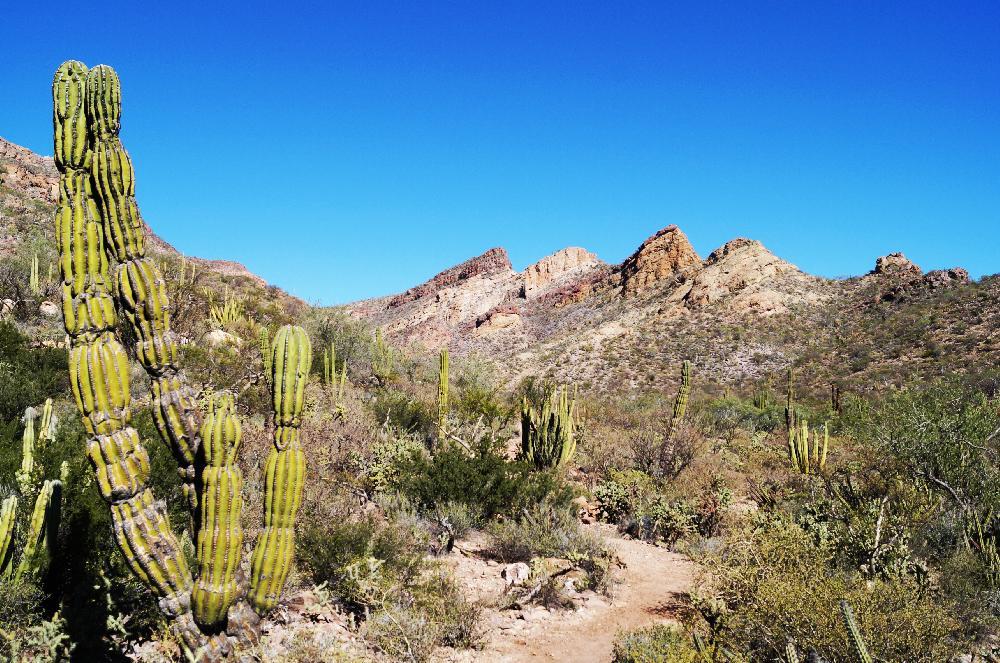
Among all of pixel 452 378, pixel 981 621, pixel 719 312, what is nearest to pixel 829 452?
pixel 981 621

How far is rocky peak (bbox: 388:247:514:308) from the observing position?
63.7m

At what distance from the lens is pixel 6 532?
4320 millimetres

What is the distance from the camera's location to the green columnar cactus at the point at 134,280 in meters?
4.10

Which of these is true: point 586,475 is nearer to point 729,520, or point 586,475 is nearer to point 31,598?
point 729,520

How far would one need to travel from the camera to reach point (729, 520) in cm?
916

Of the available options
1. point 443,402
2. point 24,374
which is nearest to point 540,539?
point 443,402

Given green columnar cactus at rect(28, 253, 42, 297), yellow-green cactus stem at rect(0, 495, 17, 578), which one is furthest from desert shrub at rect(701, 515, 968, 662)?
green columnar cactus at rect(28, 253, 42, 297)

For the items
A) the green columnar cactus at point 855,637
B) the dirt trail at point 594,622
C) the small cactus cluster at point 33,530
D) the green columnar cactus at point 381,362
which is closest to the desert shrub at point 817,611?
the green columnar cactus at point 855,637

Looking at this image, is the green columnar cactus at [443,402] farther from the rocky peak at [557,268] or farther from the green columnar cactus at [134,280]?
the rocky peak at [557,268]

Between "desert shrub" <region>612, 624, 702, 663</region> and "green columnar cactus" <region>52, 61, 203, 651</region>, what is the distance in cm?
330

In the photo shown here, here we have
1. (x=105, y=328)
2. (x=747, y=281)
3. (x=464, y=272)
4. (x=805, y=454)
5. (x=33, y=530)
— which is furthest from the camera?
(x=464, y=272)

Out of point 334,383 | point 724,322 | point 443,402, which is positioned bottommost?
point 443,402

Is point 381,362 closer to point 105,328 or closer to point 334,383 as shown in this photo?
point 334,383

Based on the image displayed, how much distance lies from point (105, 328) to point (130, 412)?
0.57m
